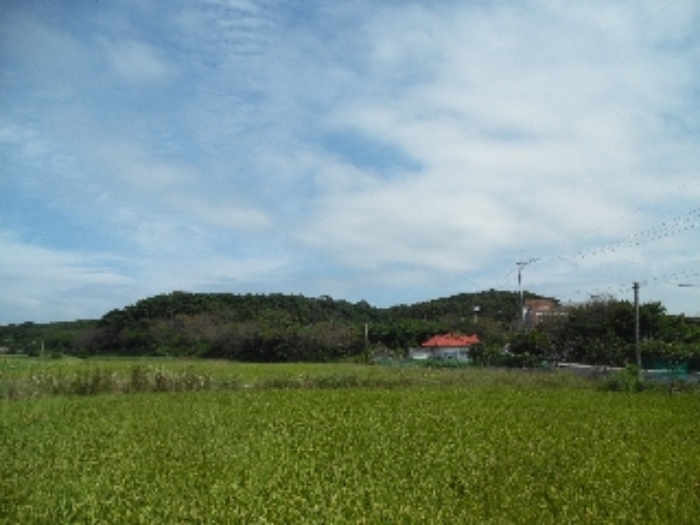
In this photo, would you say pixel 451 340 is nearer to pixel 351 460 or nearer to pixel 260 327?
pixel 260 327

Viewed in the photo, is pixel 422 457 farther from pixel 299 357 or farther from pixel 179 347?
pixel 179 347

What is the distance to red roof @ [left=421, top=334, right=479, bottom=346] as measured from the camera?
7450 centimetres

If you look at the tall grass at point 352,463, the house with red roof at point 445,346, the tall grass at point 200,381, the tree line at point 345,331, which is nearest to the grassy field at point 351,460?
the tall grass at point 352,463

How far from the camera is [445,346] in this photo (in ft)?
244

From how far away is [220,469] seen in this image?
11625 mm

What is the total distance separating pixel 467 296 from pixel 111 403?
313ft

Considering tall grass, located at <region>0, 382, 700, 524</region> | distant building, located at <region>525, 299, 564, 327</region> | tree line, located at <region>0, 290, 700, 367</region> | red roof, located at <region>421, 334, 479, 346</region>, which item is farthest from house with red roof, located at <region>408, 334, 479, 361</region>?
tall grass, located at <region>0, 382, 700, 524</region>

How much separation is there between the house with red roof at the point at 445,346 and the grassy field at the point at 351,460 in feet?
157

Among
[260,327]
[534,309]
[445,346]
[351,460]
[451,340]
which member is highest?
[534,309]

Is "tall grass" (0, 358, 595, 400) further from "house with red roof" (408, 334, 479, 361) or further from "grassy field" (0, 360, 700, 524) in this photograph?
"house with red roof" (408, 334, 479, 361)

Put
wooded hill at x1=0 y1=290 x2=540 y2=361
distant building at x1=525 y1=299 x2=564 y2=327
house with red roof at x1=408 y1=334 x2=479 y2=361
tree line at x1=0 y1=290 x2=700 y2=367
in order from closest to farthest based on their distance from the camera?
tree line at x1=0 y1=290 x2=700 y2=367
house with red roof at x1=408 y1=334 x2=479 y2=361
wooded hill at x1=0 y1=290 x2=540 y2=361
distant building at x1=525 y1=299 x2=564 y2=327

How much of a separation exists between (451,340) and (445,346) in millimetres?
1555

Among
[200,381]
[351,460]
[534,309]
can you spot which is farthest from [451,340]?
[351,460]

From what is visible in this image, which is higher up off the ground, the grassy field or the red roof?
the red roof
